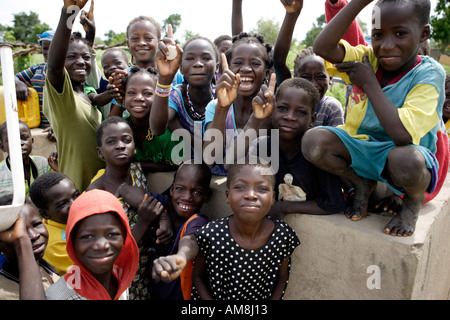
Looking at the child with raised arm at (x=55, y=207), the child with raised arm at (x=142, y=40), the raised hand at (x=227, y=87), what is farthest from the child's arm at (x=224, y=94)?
the child with raised arm at (x=142, y=40)

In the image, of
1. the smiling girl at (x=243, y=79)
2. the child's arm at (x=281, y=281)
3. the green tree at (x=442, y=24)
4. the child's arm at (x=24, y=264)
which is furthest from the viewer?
the green tree at (x=442, y=24)

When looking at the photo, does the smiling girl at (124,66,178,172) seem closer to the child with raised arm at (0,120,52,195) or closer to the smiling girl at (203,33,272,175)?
the smiling girl at (203,33,272,175)

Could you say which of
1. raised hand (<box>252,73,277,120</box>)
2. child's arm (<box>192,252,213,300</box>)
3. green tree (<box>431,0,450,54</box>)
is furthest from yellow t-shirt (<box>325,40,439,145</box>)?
green tree (<box>431,0,450,54</box>)

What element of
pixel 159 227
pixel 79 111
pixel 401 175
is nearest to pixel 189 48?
pixel 79 111

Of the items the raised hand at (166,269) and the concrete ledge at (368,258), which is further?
the concrete ledge at (368,258)

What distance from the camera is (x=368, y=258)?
77.6 inches

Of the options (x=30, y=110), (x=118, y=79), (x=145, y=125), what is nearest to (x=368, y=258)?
(x=145, y=125)

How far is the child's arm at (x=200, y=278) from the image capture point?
211 cm

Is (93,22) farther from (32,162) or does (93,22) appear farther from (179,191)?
(179,191)

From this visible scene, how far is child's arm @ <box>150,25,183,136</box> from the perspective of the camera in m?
2.50

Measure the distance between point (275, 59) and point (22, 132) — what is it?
216cm
